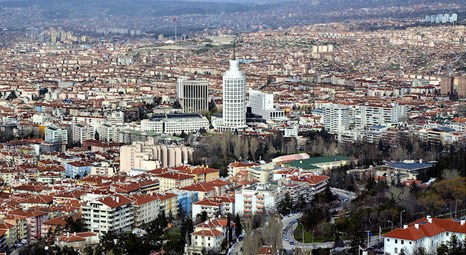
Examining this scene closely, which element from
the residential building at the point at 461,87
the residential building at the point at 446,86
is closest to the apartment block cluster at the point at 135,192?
the residential building at the point at 461,87

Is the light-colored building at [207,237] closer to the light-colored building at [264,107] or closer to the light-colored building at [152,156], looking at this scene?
the light-colored building at [152,156]

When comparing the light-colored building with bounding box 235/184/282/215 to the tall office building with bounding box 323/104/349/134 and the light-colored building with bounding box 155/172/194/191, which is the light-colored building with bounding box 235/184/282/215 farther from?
the tall office building with bounding box 323/104/349/134

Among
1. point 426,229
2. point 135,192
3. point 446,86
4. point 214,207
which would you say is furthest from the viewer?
point 446,86

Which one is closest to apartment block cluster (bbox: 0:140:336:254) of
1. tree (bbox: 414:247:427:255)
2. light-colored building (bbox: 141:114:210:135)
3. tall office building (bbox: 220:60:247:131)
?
tree (bbox: 414:247:427:255)

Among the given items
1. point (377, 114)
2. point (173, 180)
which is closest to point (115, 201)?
point (173, 180)

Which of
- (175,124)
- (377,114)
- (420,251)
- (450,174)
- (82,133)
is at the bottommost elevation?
(82,133)

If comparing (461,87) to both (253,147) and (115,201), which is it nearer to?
(253,147)
